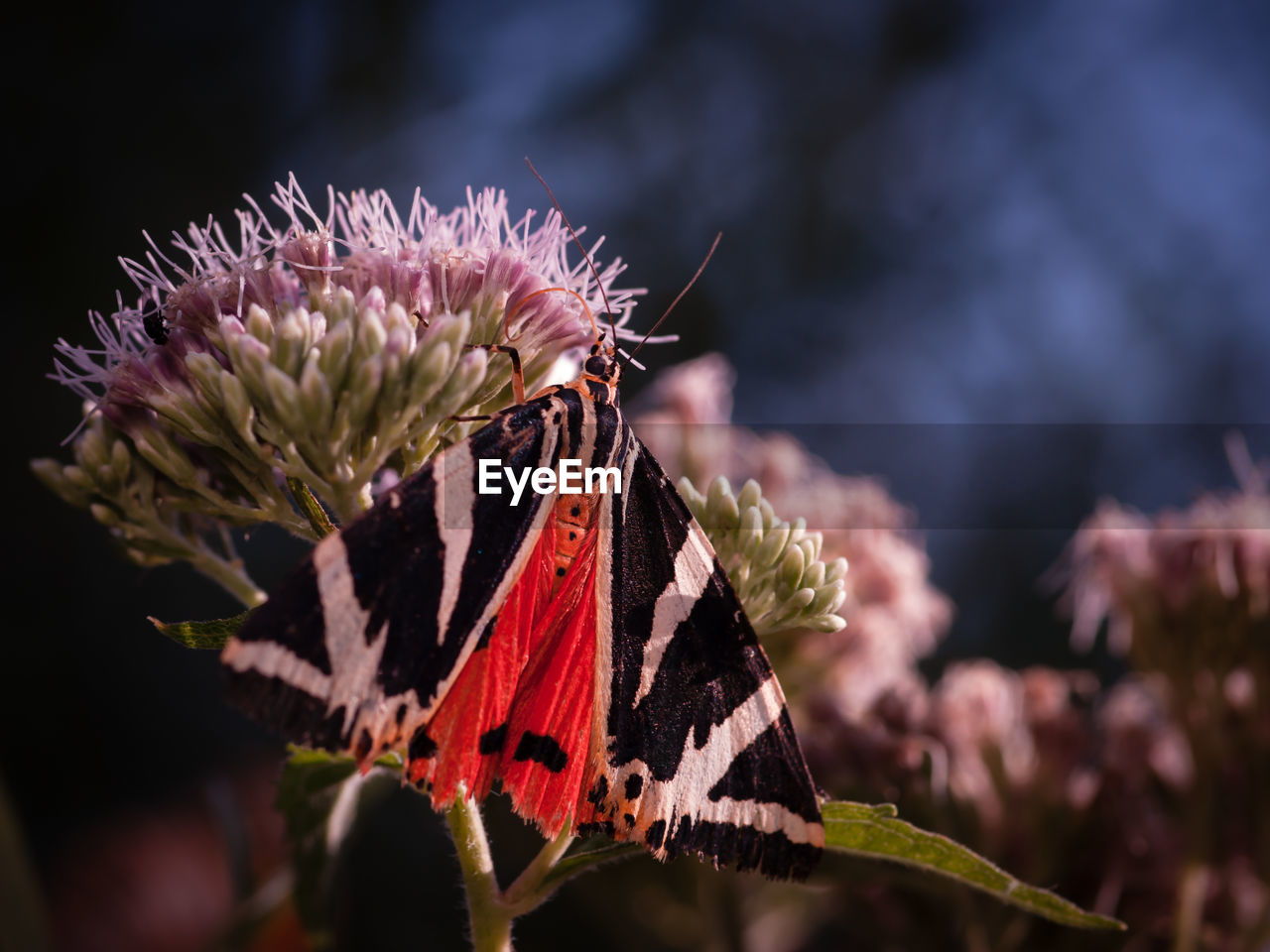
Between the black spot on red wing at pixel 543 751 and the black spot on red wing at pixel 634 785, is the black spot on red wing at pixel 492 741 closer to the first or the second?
the black spot on red wing at pixel 543 751

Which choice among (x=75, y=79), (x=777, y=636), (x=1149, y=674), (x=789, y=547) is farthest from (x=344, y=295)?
(x=75, y=79)

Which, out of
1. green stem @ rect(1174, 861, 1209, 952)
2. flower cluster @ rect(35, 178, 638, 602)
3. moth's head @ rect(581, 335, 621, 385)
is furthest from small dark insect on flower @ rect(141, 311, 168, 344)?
green stem @ rect(1174, 861, 1209, 952)

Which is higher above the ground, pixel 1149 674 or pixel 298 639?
pixel 1149 674

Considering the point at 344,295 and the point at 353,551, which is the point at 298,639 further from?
the point at 344,295

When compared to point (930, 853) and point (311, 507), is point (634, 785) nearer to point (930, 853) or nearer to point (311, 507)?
point (930, 853)

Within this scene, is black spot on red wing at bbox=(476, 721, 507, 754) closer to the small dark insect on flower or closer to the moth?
the moth

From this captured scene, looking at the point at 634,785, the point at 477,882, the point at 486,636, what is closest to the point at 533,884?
the point at 477,882

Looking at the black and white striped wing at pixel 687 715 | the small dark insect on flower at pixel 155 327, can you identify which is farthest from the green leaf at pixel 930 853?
the small dark insect on flower at pixel 155 327
